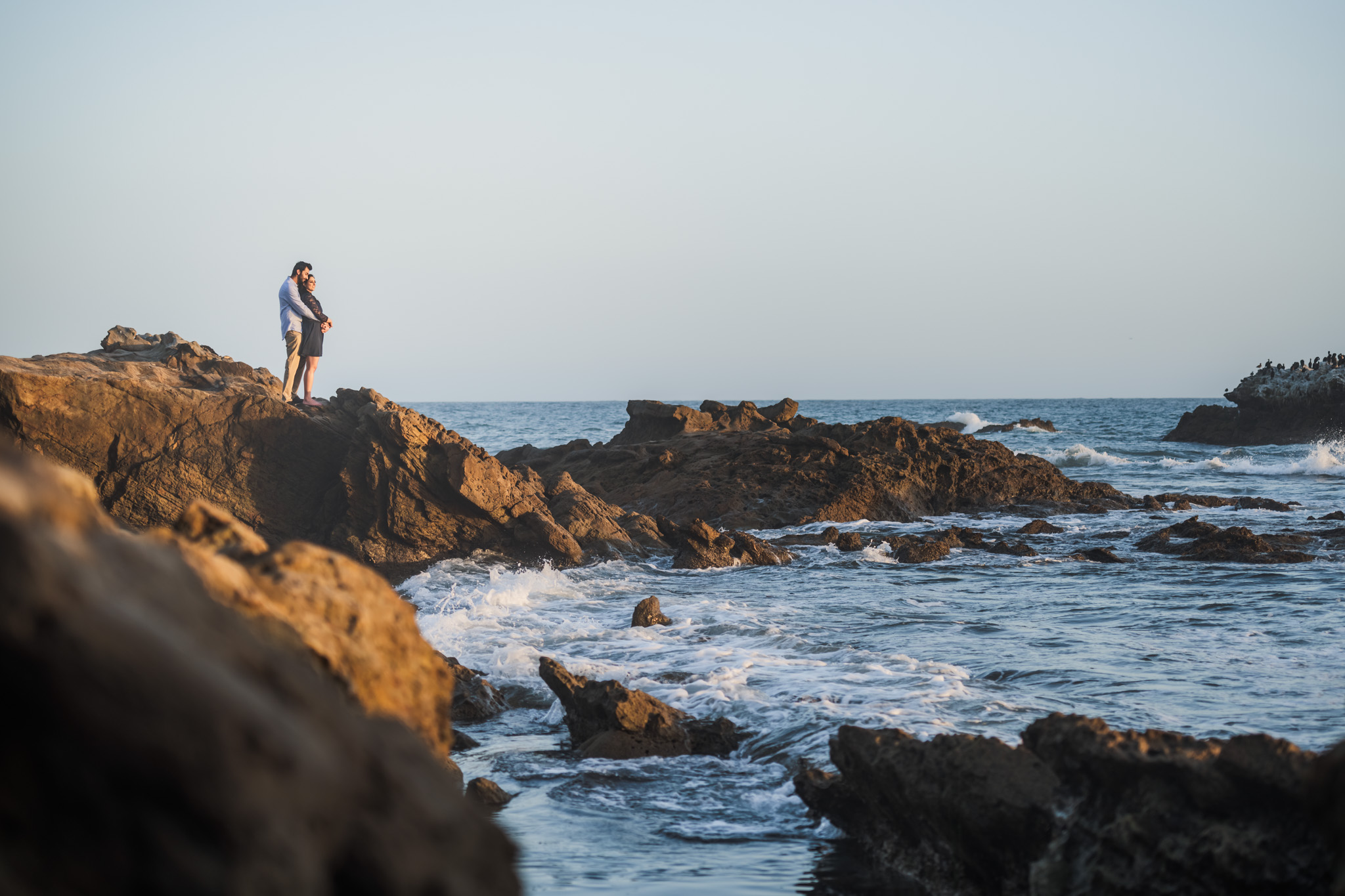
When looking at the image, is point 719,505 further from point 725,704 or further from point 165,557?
point 165,557

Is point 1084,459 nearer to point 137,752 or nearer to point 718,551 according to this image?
point 718,551

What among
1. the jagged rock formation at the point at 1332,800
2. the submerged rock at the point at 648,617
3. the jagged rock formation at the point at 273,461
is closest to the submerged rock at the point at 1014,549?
the jagged rock formation at the point at 273,461

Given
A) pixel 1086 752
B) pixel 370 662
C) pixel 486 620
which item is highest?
pixel 370 662

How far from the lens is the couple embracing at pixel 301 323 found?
13.2 metres

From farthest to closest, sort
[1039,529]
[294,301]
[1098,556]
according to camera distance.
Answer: [1039,529] → [1098,556] → [294,301]

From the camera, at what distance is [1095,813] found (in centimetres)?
364

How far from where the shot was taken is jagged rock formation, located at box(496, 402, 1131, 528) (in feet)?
64.1

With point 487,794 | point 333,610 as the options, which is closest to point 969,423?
point 487,794

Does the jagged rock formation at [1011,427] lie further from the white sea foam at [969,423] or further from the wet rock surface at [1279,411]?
the wet rock surface at [1279,411]

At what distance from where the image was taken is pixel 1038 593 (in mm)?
12258

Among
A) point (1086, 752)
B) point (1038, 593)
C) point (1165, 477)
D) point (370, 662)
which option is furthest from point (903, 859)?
point (1165, 477)

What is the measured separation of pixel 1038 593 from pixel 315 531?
992 centimetres

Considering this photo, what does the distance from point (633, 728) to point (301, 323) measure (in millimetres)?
9403

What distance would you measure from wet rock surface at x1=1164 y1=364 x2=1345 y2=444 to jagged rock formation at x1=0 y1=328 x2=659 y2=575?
3883 centimetres
